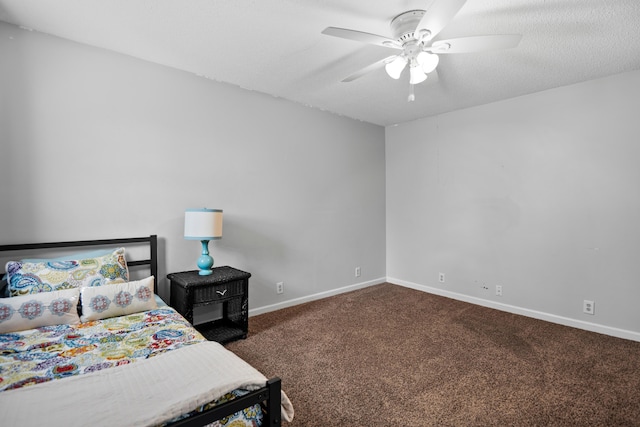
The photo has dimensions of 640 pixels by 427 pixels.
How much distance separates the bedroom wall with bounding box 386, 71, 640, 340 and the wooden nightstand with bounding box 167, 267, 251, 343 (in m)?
2.59

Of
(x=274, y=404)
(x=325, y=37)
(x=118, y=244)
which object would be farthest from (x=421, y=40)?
(x=118, y=244)

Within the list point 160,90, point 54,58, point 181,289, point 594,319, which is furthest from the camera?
point 594,319

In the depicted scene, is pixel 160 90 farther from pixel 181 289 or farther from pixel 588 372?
pixel 588 372

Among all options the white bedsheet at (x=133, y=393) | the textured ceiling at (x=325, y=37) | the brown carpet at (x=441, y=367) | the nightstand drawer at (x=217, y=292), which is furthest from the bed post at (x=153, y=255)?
the textured ceiling at (x=325, y=37)

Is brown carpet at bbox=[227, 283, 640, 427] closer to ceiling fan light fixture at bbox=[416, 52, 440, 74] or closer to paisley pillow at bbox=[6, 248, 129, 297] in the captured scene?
paisley pillow at bbox=[6, 248, 129, 297]

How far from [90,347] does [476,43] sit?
2.67 meters

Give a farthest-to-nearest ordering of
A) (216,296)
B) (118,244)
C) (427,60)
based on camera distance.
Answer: (216,296) < (118,244) < (427,60)

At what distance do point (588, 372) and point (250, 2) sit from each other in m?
3.32

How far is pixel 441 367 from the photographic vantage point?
92.4 inches

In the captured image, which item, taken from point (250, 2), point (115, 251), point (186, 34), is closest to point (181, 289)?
point (115, 251)

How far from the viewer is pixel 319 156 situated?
3.98 meters

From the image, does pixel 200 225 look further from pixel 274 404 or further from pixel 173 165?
pixel 274 404

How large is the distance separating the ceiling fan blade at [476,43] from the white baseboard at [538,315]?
2.76 metres

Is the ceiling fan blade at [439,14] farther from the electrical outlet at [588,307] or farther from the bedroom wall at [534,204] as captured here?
the electrical outlet at [588,307]
